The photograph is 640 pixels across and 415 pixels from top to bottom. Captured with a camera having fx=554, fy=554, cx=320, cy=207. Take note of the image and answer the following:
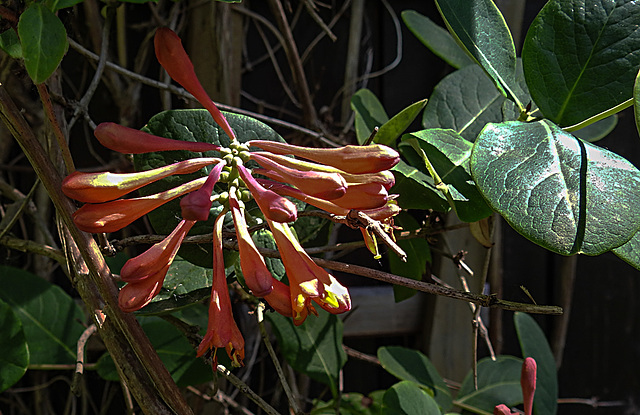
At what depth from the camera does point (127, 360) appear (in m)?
0.43

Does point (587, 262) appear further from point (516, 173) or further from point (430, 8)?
point (516, 173)

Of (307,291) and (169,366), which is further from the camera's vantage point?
(169,366)

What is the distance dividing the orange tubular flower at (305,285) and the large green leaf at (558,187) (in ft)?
0.42

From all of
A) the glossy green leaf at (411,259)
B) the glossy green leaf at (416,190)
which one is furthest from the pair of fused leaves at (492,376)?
the glossy green leaf at (416,190)

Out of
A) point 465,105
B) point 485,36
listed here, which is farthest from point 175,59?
point 465,105

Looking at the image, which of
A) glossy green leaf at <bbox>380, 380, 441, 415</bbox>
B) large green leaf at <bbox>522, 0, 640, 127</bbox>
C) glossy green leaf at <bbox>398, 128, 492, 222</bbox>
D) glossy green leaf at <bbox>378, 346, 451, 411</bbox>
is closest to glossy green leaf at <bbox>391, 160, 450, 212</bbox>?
glossy green leaf at <bbox>398, 128, 492, 222</bbox>

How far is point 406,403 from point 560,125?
0.37m

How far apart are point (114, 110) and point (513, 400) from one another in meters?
0.82

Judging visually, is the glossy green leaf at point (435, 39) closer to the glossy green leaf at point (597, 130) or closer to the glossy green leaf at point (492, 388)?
the glossy green leaf at point (597, 130)

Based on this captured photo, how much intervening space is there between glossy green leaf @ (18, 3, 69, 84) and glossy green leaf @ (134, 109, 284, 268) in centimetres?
11

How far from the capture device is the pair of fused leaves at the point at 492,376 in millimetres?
832

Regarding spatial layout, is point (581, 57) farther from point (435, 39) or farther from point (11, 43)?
point (11, 43)

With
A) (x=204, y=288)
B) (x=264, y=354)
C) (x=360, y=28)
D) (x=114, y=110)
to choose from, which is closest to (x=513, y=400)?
(x=264, y=354)

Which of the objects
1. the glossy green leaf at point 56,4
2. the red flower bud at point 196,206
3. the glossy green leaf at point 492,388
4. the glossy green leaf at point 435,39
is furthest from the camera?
the glossy green leaf at point 492,388
